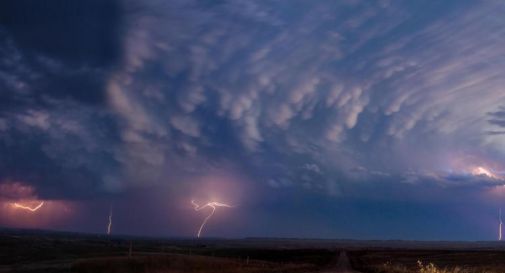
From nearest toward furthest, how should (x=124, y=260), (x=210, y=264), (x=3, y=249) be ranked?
(x=124, y=260), (x=210, y=264), (x=3, y=249)

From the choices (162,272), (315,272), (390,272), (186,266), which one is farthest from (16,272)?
(390,272)

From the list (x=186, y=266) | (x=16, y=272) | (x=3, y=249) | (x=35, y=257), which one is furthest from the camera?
(x=3, y=249)

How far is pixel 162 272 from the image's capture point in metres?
46.0

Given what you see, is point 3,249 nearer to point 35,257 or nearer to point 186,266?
point 35,257

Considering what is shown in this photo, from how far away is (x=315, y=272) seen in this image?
5100 cm

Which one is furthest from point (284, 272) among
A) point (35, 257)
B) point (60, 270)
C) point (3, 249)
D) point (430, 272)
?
point (3, 249)

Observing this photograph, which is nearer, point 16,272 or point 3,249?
point 16,272

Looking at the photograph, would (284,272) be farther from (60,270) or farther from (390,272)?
(60,270)

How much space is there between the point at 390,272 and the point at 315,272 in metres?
7.44

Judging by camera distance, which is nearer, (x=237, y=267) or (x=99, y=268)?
(x=99, y=268)

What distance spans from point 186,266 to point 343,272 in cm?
1568

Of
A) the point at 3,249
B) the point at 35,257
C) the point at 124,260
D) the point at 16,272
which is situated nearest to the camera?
the point at 16,272

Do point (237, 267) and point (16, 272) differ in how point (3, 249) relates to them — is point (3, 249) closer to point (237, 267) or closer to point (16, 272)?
point (16, 272)

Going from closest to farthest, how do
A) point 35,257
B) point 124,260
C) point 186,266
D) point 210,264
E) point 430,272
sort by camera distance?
point 430,272 → point 124,260 → point 186,266 → point 210,264 → point 35,257
